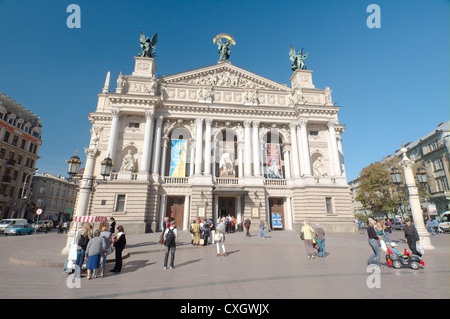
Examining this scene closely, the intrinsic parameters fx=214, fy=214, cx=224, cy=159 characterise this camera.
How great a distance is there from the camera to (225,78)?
2997cm

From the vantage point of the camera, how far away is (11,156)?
41.3 meters

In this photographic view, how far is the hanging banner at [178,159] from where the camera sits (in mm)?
25592

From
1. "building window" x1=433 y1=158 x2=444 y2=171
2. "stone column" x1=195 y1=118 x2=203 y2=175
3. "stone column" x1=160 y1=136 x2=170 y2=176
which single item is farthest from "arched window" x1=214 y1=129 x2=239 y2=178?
"building window" x1=433 y1=158 x2=444 y2=171

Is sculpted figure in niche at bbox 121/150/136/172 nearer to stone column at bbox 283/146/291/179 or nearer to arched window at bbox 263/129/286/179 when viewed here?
arched window at bbox 263/129/286/179

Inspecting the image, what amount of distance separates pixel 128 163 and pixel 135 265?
1710 centimetres

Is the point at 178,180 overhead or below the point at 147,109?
below

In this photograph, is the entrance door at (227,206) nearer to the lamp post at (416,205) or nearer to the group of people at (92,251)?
the lamp post at (416,205)

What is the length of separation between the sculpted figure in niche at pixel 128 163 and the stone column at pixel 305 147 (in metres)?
20.2

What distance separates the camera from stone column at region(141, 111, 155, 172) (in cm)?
2414

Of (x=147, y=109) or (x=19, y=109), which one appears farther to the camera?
(x=19, y=109)

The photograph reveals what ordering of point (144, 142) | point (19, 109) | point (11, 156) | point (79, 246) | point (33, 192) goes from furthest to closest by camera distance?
point (33, 192) < point (19, 109) < point (11, 156) < point (144, 142) < point (79, 246)
